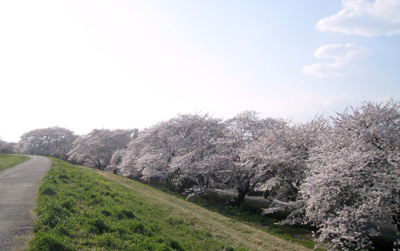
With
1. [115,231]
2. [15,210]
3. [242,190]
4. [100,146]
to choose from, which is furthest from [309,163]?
[100,146]

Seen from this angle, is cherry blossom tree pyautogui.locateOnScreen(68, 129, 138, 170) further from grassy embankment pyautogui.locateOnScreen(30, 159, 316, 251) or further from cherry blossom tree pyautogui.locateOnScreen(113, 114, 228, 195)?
grassy embankment pyautogui.locateOnScreen(30, 159, 316, 251)

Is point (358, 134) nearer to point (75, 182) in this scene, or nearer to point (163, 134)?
point (75, 182)

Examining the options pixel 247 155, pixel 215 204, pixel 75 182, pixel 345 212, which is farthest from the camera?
pixel 215 204

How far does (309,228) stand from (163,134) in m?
21.9

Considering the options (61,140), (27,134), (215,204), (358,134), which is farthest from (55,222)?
(27,134)

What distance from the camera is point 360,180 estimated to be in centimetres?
1123

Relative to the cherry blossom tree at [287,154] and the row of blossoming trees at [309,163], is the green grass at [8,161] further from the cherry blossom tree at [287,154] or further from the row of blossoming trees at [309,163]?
the cherry blossom tree at [287,154]

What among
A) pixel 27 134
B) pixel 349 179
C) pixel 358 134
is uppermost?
pixel 358 134

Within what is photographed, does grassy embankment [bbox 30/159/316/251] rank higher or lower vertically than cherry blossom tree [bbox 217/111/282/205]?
lower

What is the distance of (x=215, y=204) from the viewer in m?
23.9

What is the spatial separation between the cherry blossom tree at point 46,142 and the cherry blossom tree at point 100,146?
21.5 metres

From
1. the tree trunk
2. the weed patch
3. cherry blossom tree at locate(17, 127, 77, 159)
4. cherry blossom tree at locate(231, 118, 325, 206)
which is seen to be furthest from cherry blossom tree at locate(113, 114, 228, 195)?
cherry blossom tree at locate(17, 127, 77, 159)

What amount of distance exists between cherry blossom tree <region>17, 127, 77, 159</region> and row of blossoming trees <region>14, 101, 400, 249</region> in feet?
159

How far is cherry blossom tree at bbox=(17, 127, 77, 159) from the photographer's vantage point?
243 ft
